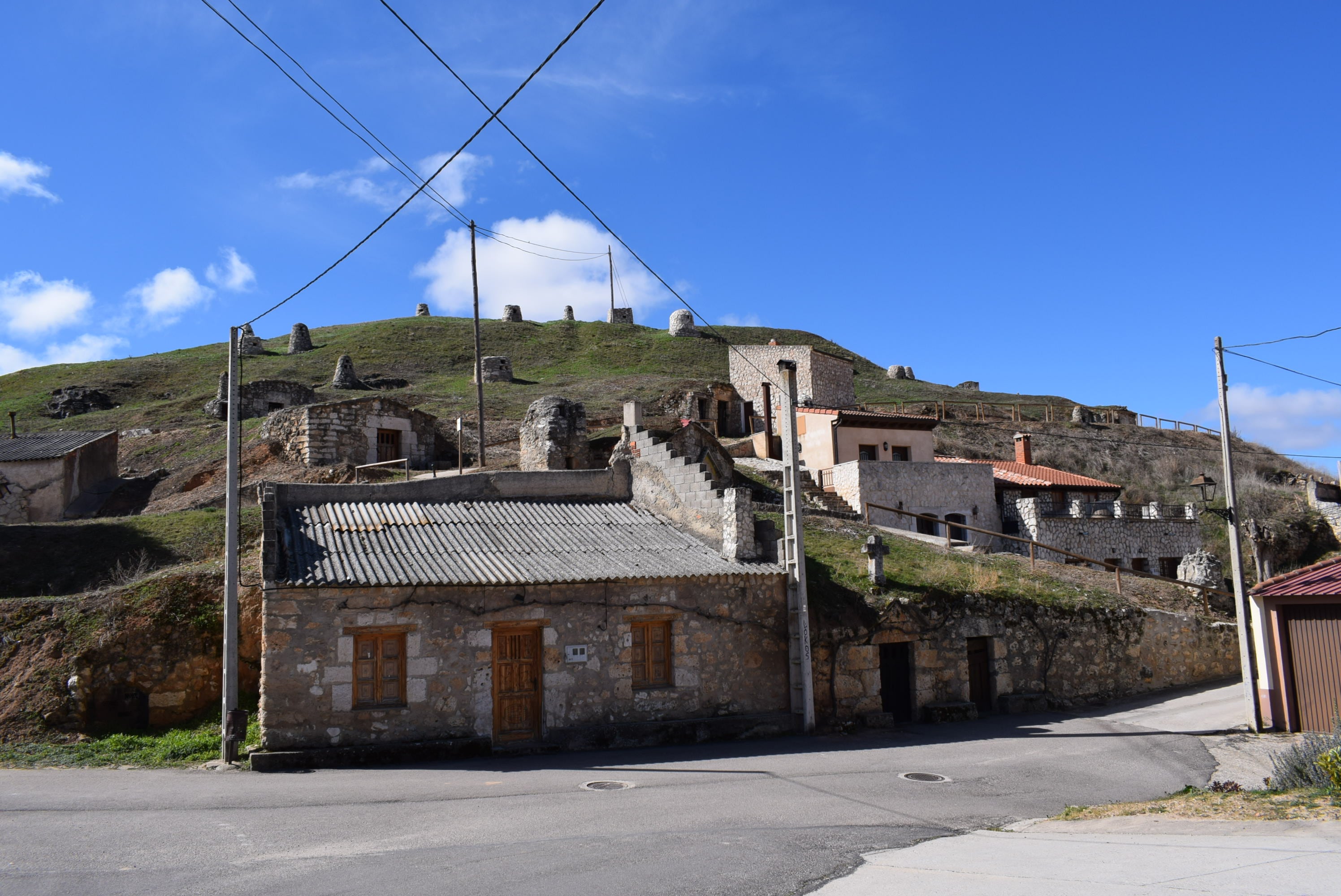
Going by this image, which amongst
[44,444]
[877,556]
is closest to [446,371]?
[44,444]

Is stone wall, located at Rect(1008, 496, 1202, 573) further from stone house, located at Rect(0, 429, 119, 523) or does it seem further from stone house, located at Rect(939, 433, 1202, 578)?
stone house, located at Rect(0, 429, 119, 523)

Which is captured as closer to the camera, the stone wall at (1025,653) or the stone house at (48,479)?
the stone wall at (1025,653)

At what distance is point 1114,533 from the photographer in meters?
31.7

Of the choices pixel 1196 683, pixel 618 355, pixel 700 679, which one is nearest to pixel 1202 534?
pixel 1196 683

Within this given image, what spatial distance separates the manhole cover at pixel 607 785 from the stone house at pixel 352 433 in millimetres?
20357

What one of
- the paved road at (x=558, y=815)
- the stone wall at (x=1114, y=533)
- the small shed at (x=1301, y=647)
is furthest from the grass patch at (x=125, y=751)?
the stone wall at (x=1114, y=533)

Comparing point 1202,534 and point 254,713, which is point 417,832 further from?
point 1202,534

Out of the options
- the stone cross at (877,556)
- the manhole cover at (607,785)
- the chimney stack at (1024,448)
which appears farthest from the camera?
the chimney stack at (1024,448)

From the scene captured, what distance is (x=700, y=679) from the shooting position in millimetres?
15859

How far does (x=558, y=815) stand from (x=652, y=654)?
5.85 metres

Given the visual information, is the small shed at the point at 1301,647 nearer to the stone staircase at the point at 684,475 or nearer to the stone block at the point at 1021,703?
the stone block at the point at 1021,703

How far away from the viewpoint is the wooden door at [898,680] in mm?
17750

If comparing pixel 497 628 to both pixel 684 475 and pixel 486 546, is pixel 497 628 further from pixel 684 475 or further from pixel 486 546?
pixel 684 475

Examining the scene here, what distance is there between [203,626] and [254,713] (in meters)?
1.86
